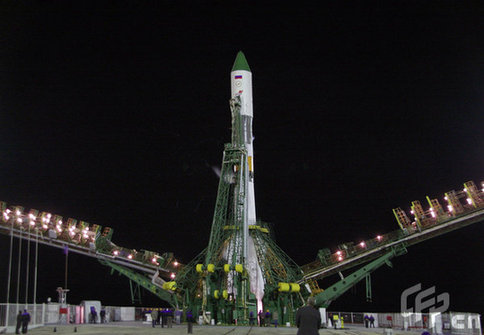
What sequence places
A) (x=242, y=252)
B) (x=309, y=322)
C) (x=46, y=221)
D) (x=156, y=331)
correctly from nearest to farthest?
(x=309, y=322) → (x=156, y=331) → (x=242, y=252) → (x=46, y=221)

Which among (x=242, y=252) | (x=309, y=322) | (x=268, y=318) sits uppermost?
(x=242, y=252)

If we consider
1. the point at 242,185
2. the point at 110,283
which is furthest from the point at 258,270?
the point at 110,283

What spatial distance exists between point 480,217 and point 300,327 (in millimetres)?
42568

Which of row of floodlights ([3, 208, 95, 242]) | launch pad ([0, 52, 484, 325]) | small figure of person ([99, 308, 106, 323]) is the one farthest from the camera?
row of floodlights ([3, 208, 95, 242])

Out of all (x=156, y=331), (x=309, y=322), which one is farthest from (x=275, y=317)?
(x=309, y=322)

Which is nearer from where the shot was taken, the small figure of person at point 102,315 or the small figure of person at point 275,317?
the small figure of person at point 102,315

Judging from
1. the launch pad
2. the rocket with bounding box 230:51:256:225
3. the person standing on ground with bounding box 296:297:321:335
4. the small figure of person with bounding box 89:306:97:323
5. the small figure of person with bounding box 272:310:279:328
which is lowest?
the small figure of person with bounding box 272:310:279:328

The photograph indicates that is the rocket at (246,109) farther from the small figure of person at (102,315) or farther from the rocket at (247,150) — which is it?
the small figure of person at (102,315)

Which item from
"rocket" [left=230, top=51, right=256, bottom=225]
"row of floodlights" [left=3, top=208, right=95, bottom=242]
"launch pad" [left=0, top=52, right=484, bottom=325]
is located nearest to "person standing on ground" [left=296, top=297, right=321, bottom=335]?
"launch pad" [left=0, top=52, right=484, bottom=325]

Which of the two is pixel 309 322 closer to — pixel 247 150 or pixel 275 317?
pixel 275 317

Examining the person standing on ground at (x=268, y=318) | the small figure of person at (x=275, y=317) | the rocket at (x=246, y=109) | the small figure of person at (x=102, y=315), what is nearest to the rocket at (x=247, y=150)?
the rocket at (x=246, y=109)

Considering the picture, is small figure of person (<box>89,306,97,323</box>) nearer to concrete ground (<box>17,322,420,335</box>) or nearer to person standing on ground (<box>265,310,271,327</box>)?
concrete ground (<box>17,322,420,335</box>)

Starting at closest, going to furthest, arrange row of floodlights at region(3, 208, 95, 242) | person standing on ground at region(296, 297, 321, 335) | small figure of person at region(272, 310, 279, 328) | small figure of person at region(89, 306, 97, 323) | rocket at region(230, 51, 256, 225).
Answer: person standing on ground at region(296, 297, 321, 335), small figure of person at region(89, 306, 97, 323), small figure of person at region(272, 310, 279, 328), row of floodlights at region(3, 208, 95, 242), rocket at region(230, 51, 256, 225)

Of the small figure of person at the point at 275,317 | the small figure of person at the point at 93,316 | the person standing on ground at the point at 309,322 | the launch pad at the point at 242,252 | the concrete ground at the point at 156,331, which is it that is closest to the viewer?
the person standing on ground at the point at 309,322
